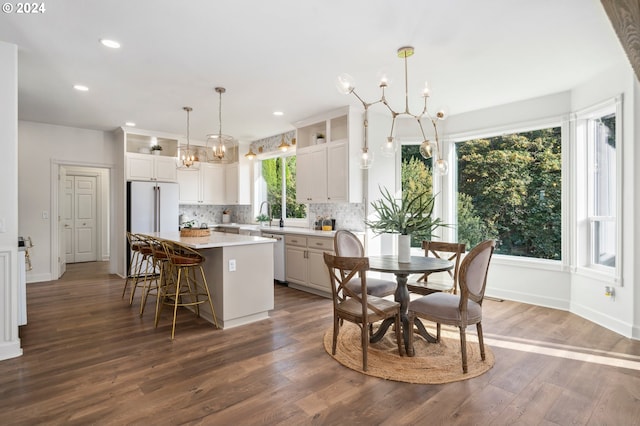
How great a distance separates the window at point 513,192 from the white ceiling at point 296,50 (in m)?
0.65

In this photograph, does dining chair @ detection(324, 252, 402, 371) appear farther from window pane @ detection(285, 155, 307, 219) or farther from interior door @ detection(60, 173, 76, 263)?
interior door @ detection(60, 173, 76, 263)

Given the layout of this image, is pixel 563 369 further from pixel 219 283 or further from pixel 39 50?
pixel 39 50

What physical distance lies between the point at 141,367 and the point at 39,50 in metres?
2.91

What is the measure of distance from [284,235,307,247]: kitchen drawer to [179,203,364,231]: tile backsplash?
67 cm

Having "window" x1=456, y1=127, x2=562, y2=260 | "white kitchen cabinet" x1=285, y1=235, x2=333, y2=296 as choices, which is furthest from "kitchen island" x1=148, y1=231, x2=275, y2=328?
"window" x1=456, y1=127, x2=562, y2=260

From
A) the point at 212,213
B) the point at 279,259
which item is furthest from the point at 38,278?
the point at 279,259

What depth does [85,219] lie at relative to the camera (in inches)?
324

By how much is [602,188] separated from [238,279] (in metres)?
4.20

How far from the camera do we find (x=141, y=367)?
A: 2766mm

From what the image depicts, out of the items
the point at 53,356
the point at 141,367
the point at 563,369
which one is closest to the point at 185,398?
the point at 141,367

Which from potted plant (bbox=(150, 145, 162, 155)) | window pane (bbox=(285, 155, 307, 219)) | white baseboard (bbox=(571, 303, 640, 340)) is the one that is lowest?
white baseboard (bbox=(571, 303, 640, 340))

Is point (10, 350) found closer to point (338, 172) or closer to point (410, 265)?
point (410, 265)

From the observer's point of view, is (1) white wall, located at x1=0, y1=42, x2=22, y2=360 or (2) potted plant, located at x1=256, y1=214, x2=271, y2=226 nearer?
(1) white wall, located at x1=0, y1=42, x2=22, y2=360

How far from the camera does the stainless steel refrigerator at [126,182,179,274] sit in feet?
20.1
